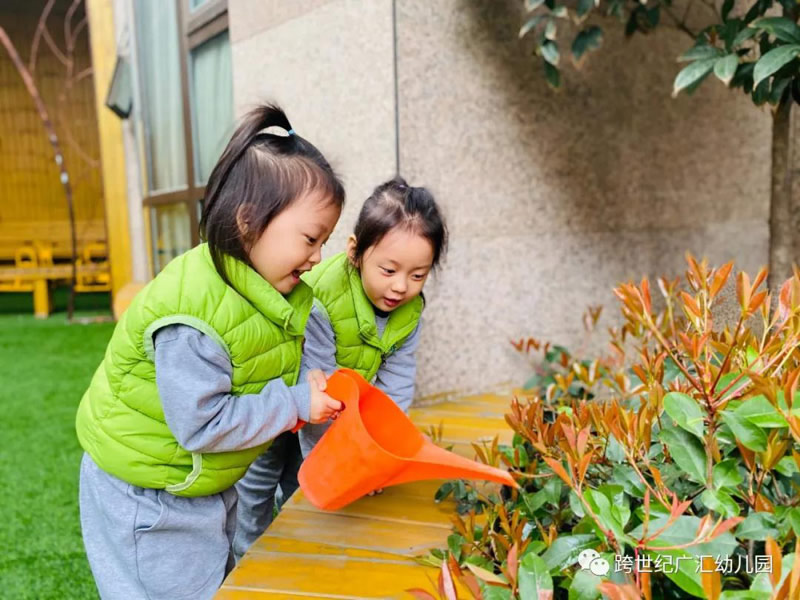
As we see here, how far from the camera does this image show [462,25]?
237 cm

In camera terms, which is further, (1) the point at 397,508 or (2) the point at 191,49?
(2) the point at 191,49

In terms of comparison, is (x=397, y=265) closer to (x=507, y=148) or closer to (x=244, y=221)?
(x=244, y=221)

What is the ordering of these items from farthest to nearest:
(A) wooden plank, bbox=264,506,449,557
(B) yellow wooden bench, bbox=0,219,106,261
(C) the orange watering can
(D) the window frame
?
(B) yellow wooden bench, bbox=0,219,106,261
(D) the window frame
(A) wooden plank, bbox=264,506,449,557
(C) the orange watering can

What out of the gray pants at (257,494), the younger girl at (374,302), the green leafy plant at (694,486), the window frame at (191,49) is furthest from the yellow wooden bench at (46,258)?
the green leafy plant at (694,486)

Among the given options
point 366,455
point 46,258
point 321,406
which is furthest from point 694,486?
point 46,258

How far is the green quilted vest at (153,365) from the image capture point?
1.19 metres

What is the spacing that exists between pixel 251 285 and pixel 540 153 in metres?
1.72

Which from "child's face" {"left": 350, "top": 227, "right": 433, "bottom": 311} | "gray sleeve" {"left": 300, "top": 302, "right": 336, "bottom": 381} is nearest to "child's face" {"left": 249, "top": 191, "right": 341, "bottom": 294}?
"child's face" {"left": 350, "top": 227, "right": 433, "bottom": 311}

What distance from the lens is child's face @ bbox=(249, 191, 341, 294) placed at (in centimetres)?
120

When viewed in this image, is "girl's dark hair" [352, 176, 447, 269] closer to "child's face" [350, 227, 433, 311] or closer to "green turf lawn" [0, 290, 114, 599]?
"child's face" [350, 227, 433, 311]

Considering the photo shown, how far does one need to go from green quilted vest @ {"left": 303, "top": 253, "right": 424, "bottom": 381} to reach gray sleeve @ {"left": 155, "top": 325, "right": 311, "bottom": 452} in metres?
0.41

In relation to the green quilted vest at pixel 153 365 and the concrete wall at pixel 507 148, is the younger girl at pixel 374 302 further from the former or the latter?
the concrete wall at pixel 507 148

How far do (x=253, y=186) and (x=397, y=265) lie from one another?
0.45m

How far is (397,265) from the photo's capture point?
5.07 feet
